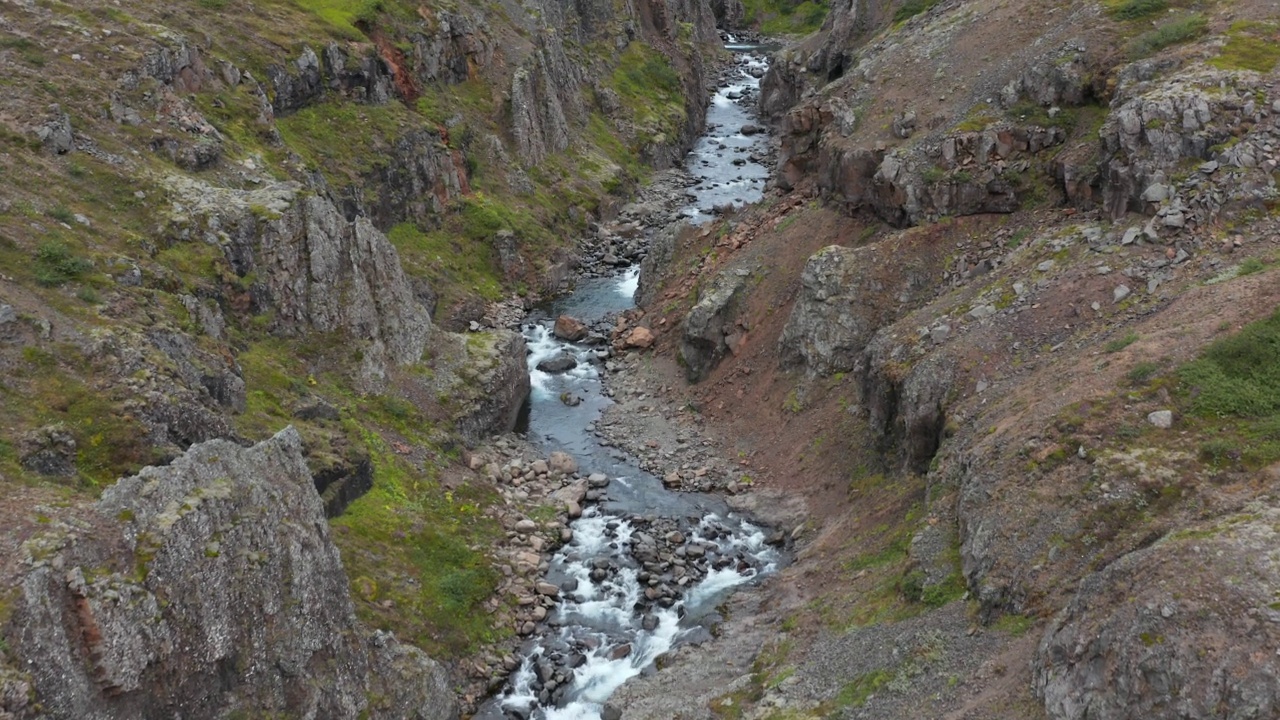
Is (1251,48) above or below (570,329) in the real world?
above

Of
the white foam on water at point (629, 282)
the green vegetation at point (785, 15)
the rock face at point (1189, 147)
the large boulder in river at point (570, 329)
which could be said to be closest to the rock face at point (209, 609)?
the large boulder in river at point (570, 329)

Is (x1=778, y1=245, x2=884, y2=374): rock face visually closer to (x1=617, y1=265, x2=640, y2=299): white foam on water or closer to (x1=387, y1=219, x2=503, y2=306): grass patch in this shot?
(x1=617, y1=265, x2=640, y2=299): white foam on water

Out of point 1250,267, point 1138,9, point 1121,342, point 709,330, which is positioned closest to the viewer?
point 1121,342

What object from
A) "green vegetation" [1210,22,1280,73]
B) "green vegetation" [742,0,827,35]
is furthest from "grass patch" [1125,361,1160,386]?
"green vegetation" [742,0,827,35]

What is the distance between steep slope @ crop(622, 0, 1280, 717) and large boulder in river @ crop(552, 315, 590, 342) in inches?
169

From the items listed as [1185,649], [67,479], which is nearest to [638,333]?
[67,479]

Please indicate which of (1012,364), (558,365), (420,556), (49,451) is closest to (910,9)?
(558,365)

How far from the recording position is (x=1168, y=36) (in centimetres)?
4062

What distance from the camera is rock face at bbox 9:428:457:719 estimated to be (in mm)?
20438

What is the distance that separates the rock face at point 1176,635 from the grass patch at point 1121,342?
32.1 ft

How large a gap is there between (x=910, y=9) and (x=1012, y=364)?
144 feet

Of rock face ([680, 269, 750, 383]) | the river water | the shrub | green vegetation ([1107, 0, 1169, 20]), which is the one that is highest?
green vegetation ([1107, 0, 1169, 20])

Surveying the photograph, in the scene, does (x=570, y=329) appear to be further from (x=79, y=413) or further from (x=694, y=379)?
(x=79, y=413)

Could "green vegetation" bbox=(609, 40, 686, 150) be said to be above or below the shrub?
below
